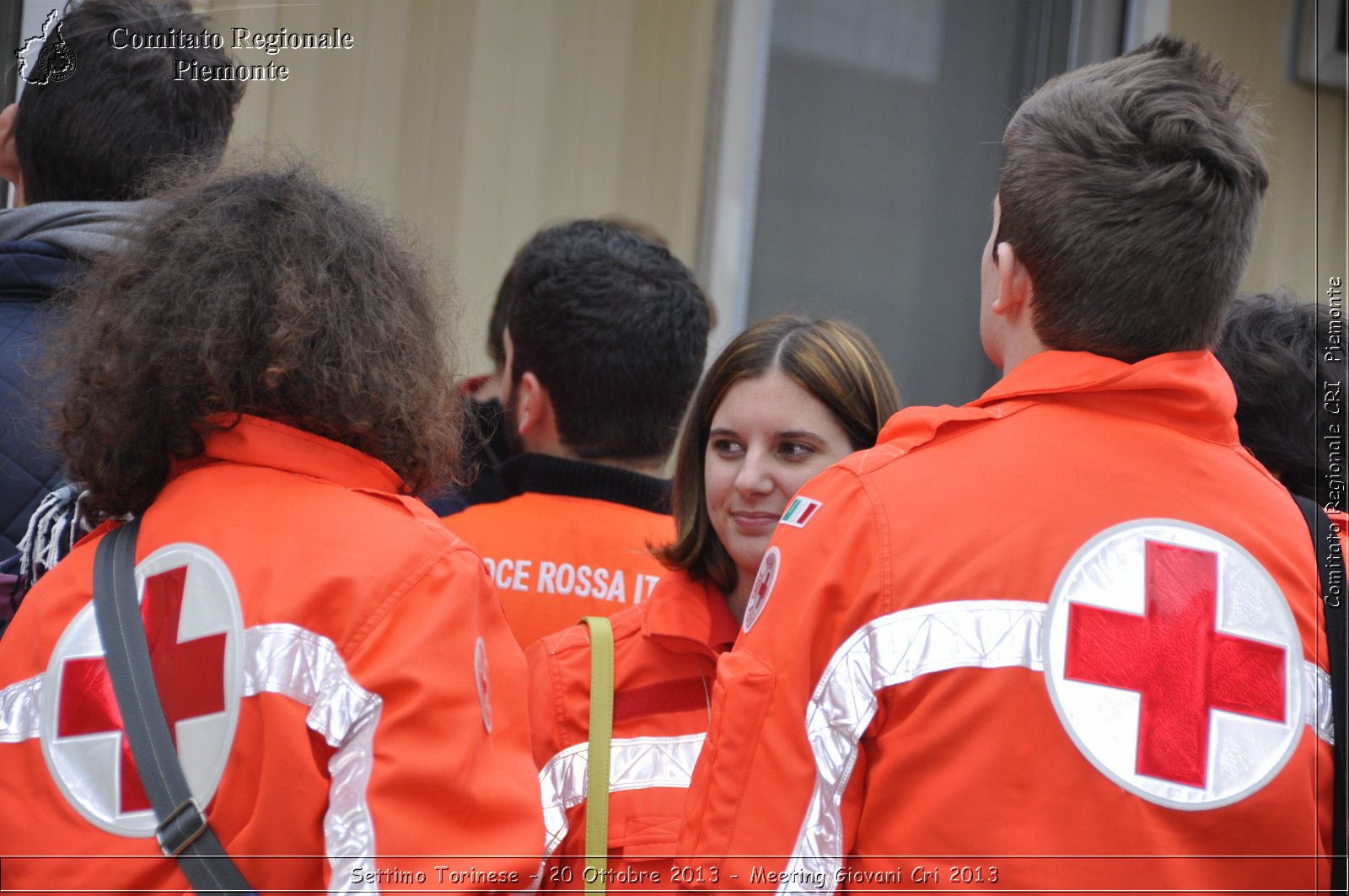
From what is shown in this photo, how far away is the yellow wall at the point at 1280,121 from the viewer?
5625 mm

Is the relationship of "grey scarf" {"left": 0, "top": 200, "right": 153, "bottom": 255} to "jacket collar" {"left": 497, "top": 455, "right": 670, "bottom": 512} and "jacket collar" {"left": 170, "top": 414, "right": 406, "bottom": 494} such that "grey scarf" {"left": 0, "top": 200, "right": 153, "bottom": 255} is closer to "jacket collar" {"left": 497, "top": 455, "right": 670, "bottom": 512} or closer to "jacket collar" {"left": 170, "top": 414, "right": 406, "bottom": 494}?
"jacket collar" {"left": 170, "top": 414, "right": 406, "bottom": 494}

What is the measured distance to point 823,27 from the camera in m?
5.22

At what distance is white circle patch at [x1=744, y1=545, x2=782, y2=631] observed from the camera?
1.73 m

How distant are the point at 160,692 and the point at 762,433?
127cm

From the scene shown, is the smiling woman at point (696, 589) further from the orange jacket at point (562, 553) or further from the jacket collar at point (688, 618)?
the orange jacket at point (562, 553)

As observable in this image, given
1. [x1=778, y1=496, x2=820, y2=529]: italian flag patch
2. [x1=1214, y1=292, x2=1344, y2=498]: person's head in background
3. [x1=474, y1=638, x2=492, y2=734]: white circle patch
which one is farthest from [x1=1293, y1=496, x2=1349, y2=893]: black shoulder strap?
[x1=474, y1=638, x2=492, y2=734]: white circle patch

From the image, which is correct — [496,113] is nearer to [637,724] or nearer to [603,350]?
[603,350]

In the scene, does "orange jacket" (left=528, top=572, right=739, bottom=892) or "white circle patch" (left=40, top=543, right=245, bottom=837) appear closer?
"white circle patch" (left=40, top=543, right=245, bottom=837)

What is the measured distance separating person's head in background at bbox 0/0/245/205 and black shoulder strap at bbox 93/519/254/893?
984mm

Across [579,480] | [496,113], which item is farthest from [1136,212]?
[496,113]

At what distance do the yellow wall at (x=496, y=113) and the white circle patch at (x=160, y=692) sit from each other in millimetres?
2651

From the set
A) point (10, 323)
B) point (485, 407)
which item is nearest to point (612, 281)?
point (485, 407)

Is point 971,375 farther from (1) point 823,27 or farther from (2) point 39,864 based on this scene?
(2) point 39,864

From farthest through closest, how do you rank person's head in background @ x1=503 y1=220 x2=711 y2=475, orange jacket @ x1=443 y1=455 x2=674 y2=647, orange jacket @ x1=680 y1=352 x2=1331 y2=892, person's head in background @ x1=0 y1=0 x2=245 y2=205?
person's head in background @ x1=503 y1=220 x2=711 y2=475, orange jacket @ x1=443 y1=455 x2=674 y2=647, person's head in background @ x1=0 y1=0 x2=245 y2=205, orange jacket @ x1=680 y1=352 x2=1331 y2=892
